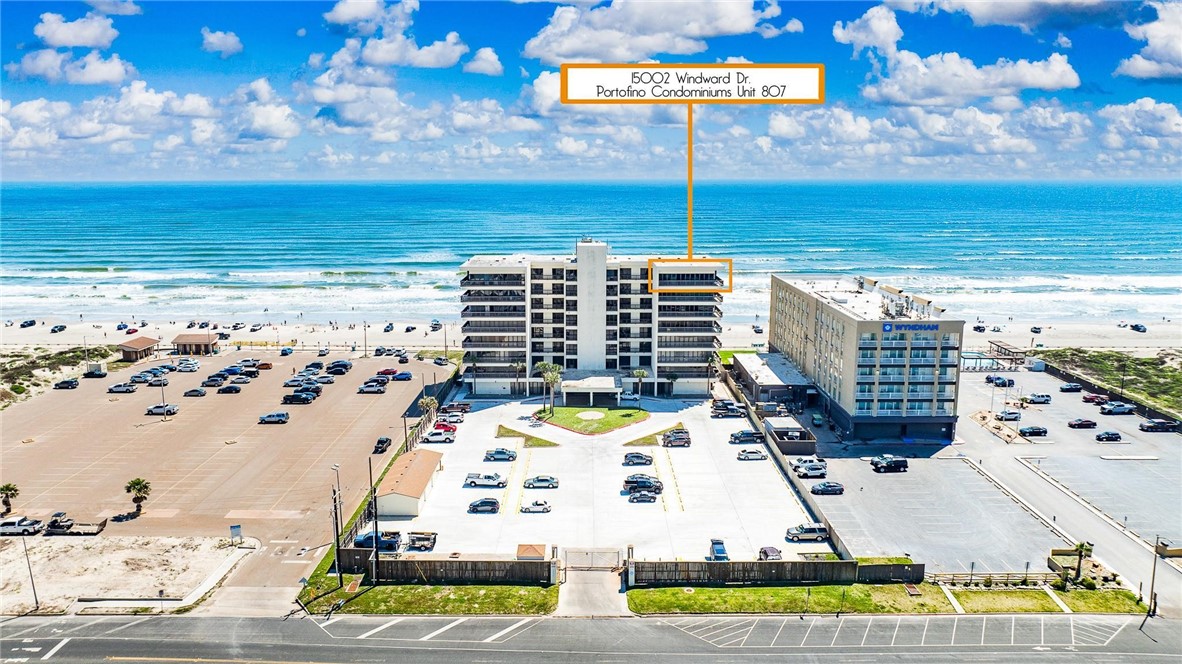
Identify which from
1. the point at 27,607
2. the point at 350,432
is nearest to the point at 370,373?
the point at 350,432

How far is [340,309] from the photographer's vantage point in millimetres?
156375

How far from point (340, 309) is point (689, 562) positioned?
120 meters

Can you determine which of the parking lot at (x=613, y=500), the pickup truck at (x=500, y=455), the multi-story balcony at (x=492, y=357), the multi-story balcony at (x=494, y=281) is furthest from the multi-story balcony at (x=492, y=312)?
the pickup truck at (x=500, y=455)

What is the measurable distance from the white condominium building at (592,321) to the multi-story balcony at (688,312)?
109mm

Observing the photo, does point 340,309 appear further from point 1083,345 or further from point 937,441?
point 1083,345

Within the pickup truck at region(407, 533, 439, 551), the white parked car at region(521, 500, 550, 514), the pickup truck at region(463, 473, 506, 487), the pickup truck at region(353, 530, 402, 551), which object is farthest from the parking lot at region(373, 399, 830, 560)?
the pickup truck at region(353, 530, 402, 551)

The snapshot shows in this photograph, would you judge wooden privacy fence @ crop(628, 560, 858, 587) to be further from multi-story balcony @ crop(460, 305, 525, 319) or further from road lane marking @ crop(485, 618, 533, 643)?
multi-story balcony @ crop(460, 305, 525, 319)

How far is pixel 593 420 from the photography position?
83250mm

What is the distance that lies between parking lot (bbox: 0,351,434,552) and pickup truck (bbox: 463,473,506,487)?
8565mm

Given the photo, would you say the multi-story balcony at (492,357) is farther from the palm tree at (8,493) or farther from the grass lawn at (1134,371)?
the grass lawn at (1134,371)

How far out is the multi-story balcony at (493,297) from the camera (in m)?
91.8

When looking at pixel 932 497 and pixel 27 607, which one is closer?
pixel 27 607

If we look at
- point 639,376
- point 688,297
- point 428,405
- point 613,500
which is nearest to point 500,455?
point 428,405

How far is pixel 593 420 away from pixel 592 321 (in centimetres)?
1309
